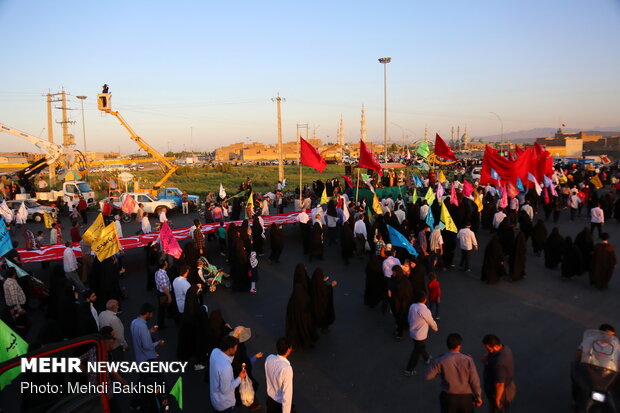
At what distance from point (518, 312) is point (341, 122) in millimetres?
89541

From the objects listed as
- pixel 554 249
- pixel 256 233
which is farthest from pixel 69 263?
pixel 554 249

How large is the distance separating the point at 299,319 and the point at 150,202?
15202 mm

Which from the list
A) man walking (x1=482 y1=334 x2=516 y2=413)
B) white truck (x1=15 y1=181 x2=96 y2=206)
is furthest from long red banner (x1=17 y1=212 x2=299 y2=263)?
white truck (x1=15 y1=181 x2=96 y2=206)

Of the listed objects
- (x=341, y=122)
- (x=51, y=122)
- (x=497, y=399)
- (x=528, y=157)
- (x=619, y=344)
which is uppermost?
(x=341, y=122)

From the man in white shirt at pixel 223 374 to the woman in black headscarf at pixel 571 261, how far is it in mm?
8590

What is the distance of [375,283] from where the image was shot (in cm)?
815

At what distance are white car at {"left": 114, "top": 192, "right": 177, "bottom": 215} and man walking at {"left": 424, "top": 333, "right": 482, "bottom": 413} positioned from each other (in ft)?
56.7

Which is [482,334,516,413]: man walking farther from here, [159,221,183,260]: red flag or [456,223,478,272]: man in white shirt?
[159,221,183,260]: red flag

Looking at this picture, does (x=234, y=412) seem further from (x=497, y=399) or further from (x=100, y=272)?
(x=100, y=272)

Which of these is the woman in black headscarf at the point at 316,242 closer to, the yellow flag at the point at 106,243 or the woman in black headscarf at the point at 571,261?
the yellow flag at the point at 106,243

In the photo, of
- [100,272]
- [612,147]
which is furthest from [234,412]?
[612,147]

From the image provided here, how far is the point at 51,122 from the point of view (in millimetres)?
35719

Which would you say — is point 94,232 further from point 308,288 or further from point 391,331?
point 391,331

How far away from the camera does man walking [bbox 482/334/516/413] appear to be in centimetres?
414
